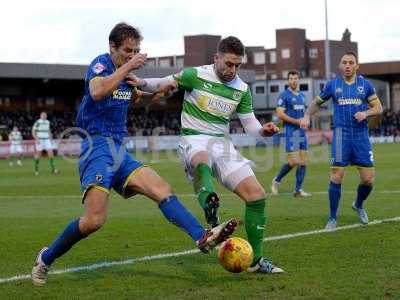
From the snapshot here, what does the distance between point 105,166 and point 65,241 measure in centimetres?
78

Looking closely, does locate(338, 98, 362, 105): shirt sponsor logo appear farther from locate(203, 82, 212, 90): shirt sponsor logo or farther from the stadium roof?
the stadium roof

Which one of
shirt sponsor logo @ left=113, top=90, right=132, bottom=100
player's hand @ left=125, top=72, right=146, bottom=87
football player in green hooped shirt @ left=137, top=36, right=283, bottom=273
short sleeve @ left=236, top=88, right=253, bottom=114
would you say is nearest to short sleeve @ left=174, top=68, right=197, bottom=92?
football player in green hooped shirt @ left=137, top=36, right=283, bottom=273

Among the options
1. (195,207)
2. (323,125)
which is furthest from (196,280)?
(323,125)

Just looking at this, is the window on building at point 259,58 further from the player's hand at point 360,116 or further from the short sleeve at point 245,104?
the short sleeve at point 245,104

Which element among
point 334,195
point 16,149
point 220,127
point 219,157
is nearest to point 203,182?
point 219,157

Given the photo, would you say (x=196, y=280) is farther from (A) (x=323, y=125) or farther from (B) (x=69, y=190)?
(A) (x=323, y=125)

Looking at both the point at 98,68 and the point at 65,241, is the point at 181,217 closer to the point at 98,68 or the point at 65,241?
the point at 65,241

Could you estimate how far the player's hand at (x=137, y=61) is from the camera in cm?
713

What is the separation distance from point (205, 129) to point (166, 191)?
112 centimetres

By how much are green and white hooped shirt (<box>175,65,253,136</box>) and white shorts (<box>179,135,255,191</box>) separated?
0.28 ft

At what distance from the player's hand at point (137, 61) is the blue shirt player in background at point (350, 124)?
4836 mm

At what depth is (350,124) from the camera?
1170 centimetres

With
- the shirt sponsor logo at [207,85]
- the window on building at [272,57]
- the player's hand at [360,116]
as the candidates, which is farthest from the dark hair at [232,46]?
the window on building at [272,57]

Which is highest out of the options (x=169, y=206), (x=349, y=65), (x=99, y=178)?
(x=349, y=65)
